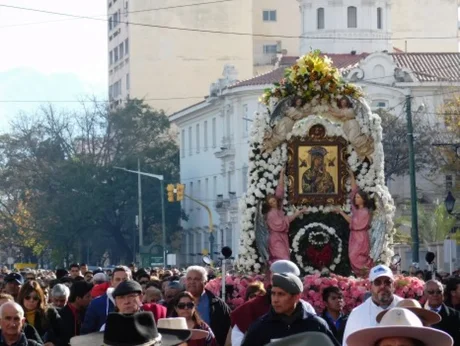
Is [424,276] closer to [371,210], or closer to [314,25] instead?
[371,210]

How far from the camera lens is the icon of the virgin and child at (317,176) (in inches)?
1079

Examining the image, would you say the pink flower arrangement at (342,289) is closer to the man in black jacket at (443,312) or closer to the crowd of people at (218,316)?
the crowd of people at (218,316)

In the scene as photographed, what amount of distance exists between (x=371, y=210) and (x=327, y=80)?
213 cm

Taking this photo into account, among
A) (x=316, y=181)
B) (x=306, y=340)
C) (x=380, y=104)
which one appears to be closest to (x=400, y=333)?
(x=306, y=340)

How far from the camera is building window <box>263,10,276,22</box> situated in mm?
108188

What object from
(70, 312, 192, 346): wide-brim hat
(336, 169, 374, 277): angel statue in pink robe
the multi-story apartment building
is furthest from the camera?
the multi-story apartment building

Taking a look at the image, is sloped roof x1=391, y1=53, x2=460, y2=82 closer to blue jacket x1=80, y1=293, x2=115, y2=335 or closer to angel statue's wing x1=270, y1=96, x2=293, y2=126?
angel statue's wing x1=270, y1=96, x2=293, y2=126

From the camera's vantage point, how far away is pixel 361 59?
275 ft

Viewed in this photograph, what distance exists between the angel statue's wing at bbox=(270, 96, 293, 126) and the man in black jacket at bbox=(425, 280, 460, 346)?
1113 cm

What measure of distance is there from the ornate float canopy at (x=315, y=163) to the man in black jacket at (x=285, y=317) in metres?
15.1

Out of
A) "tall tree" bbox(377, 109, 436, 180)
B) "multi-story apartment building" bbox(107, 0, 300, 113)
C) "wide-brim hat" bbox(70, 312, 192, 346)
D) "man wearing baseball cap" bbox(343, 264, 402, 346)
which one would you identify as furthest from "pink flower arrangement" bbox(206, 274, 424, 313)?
"multi-story apartment building" bbox(107, 0, 300, 113)

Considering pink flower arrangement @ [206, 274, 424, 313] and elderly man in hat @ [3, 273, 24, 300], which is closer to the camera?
elderly man in hat @ [3, 273, 24, 300]

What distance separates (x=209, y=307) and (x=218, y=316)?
0.14 metres

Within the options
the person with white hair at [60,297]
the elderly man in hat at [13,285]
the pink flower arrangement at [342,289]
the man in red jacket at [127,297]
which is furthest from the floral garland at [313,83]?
the man in red jacket at [127,297]
